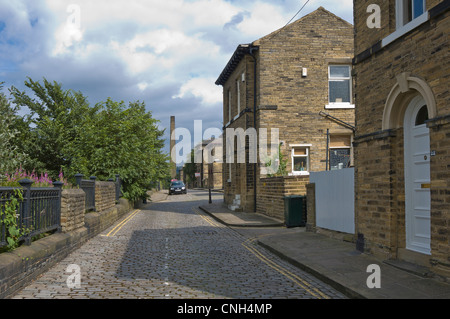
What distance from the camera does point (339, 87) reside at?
19500mm

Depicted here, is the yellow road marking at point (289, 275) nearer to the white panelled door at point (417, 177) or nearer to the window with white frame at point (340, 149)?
the white panelled door at point (417, 177)

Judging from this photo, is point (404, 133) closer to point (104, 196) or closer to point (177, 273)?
point (177, 273)

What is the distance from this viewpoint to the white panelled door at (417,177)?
7.38m

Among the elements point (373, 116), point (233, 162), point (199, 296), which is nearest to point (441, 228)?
point (373, 116)

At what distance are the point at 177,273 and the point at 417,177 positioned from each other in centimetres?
470

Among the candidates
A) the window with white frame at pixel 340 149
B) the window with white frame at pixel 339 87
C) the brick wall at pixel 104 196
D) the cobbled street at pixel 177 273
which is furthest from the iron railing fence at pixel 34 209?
the window with white frame at pixel 339 87

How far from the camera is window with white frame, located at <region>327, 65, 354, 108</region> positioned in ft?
63.2

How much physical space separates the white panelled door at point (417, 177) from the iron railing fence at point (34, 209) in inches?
269

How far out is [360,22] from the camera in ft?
30.7

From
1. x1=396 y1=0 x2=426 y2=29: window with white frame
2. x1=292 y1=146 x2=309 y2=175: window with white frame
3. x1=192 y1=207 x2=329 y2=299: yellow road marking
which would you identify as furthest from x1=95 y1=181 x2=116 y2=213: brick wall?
x1=396 y1=0 x2=426 y2=29: window with white frame

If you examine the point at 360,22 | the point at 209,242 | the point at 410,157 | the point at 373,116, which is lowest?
the point at 209,242
